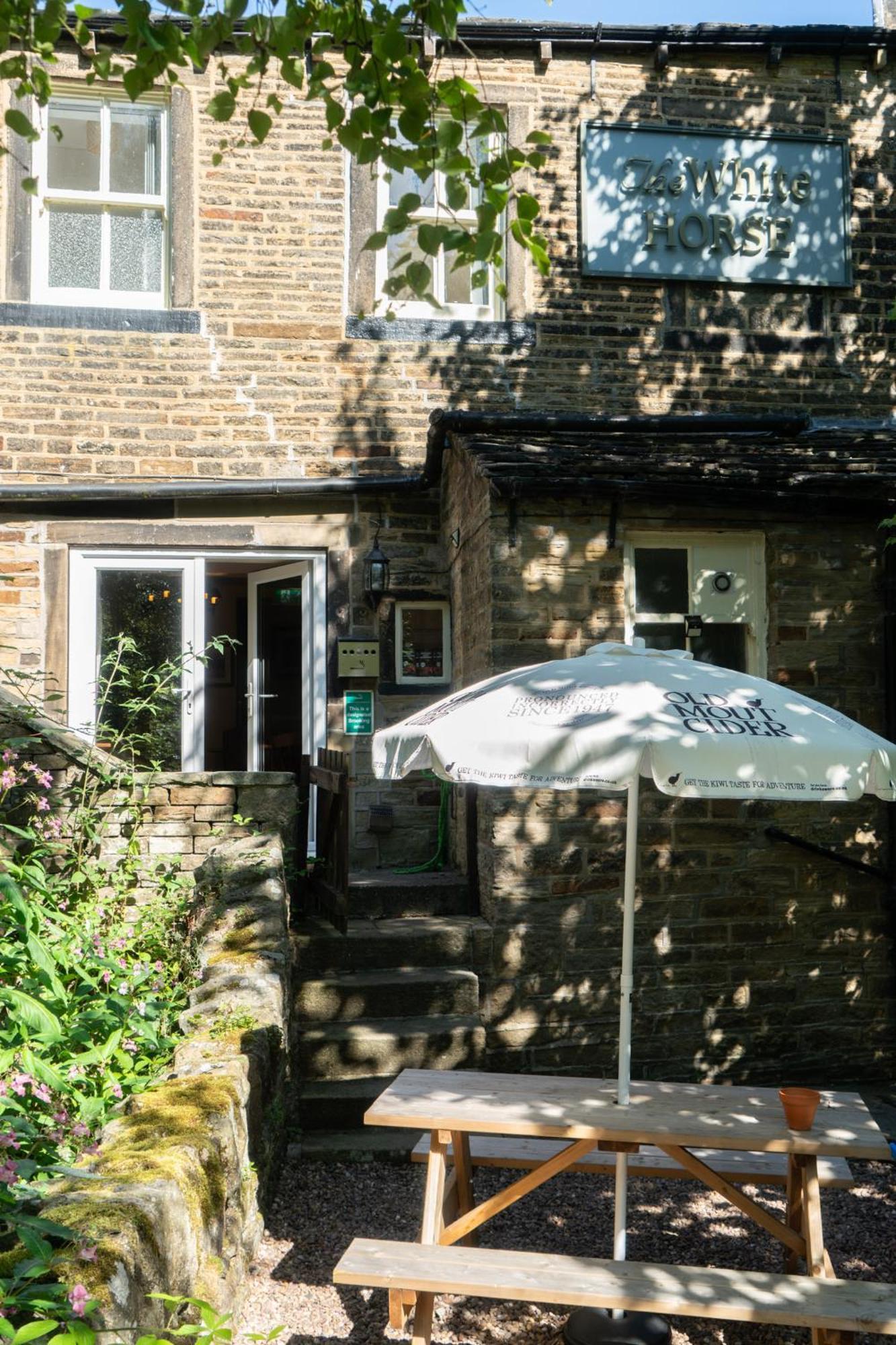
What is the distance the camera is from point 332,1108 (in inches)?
221

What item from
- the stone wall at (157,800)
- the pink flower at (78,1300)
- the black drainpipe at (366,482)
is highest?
the black drainpipe at (366,482)

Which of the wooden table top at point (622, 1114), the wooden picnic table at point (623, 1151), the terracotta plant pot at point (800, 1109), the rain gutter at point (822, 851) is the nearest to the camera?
the wooden picnic table at point (623, 1151)

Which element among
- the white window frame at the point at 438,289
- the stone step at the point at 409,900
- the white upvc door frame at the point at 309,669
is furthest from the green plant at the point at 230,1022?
the white window frame at the point at 438,289

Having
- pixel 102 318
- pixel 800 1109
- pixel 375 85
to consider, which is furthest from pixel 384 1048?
pixel 102 318

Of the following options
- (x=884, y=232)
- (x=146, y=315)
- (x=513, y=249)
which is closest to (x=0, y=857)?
(x=146, y=315)

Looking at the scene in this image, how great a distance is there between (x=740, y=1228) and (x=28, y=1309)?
339 centimetres

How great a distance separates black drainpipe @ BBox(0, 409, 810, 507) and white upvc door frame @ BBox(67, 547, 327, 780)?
0.42m

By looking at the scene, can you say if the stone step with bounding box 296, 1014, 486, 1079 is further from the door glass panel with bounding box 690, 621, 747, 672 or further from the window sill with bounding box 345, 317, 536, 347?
the window sill with bounding box 345, 317, 536, 347

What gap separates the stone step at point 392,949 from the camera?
20.9ft

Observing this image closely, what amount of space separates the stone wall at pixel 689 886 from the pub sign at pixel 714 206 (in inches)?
114

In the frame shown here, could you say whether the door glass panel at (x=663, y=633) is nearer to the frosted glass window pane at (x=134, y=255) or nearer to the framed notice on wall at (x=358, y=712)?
the framed notice on wall at (x=358, y=712)

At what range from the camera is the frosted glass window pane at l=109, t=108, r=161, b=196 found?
8602 mm

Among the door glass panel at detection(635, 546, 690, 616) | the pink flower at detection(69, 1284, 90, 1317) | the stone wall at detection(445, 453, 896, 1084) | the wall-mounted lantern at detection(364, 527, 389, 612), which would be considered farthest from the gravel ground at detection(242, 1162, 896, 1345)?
the wall-mounted lantern at detection(364, 527, 389, 612)

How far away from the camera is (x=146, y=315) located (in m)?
8.39
